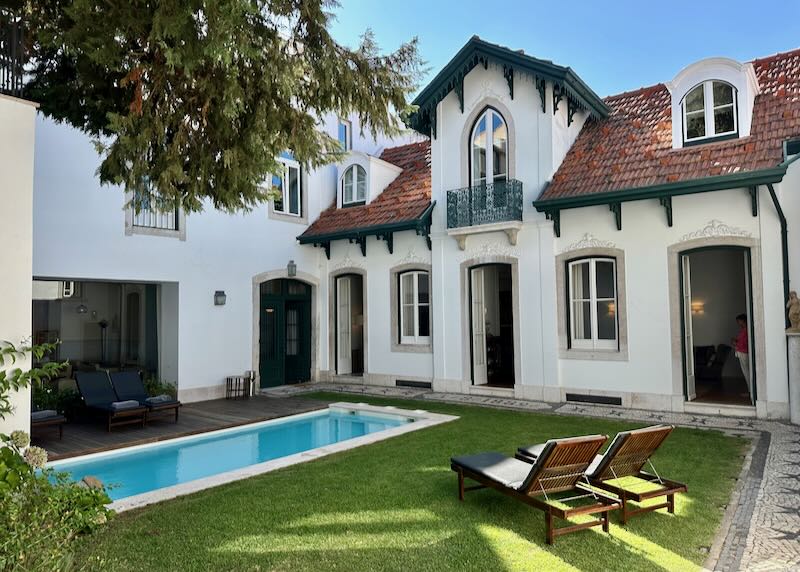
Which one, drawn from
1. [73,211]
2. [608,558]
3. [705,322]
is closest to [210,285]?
[73,211]

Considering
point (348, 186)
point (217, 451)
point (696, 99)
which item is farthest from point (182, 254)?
point (696, 99)

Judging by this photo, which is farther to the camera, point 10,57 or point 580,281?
point 580,281

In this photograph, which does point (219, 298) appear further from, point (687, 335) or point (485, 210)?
point (687, 335)

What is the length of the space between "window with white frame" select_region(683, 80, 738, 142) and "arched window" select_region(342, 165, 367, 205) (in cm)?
778

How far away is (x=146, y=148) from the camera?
5.82 meters

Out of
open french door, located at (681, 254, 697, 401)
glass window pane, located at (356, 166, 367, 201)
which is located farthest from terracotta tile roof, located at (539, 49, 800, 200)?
glass window pane, located at (356, 166, 367, 201)

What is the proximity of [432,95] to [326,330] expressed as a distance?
6.76 meters

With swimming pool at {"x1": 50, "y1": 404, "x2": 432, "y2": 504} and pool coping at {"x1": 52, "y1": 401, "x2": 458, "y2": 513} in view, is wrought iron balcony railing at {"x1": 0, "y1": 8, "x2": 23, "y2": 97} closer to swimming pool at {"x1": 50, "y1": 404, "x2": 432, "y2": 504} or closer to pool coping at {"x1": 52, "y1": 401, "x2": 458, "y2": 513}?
swimming pool at {"x1": 50, "y1": 404, "x2": 432, "y2": 504}

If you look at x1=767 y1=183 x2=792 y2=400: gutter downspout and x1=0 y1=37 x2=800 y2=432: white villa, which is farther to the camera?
x1=0 y1=37 x2=800 y2=432: white villa

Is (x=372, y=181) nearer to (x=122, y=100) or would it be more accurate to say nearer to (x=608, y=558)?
(x=122, y=100)

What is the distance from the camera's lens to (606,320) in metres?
10.9

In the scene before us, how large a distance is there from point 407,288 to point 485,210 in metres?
3.06

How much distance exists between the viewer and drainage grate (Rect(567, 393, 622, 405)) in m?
10.6

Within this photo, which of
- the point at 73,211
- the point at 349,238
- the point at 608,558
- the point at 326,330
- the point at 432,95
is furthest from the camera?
the point at 326,330
